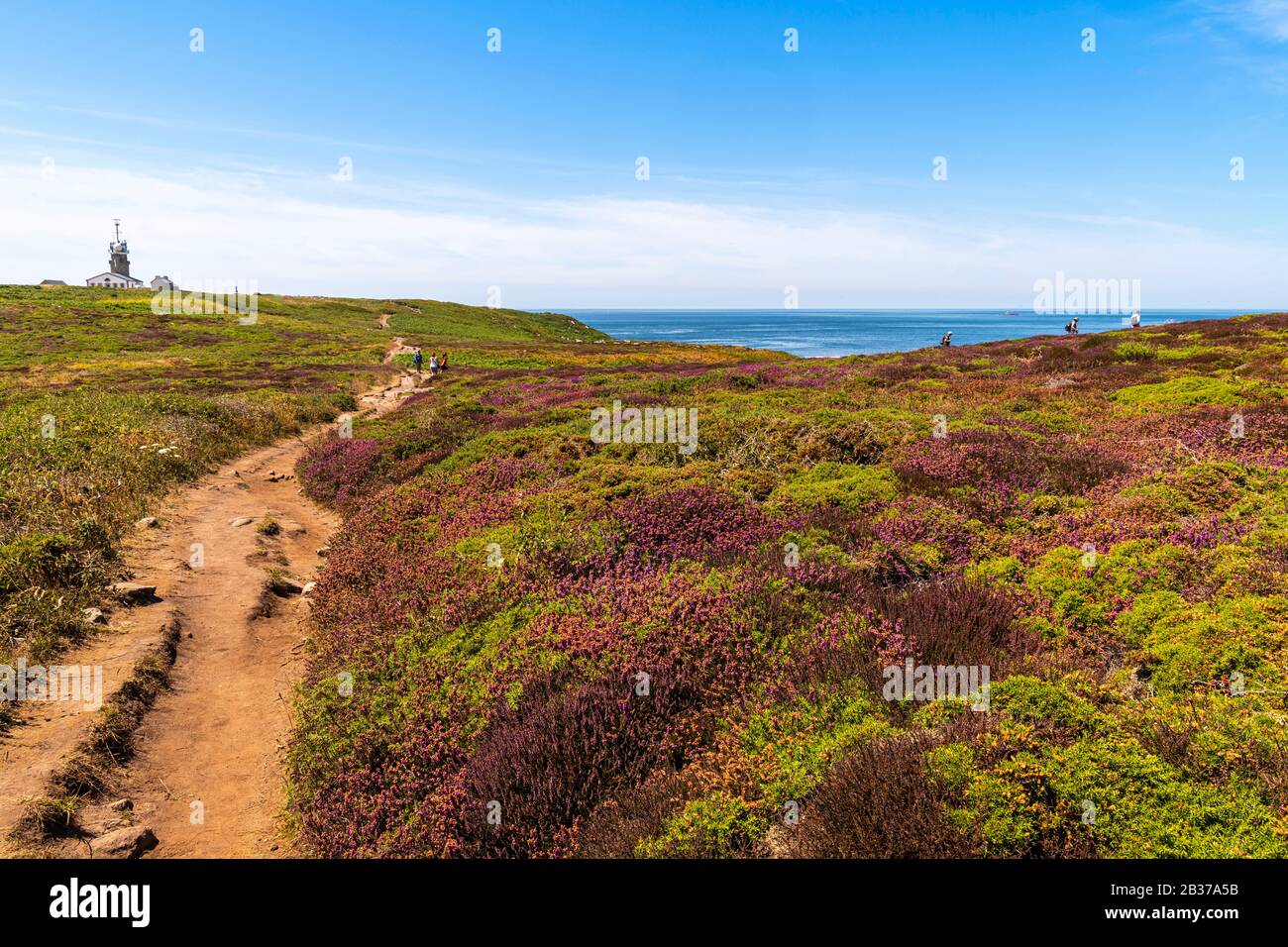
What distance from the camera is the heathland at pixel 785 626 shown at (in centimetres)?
412

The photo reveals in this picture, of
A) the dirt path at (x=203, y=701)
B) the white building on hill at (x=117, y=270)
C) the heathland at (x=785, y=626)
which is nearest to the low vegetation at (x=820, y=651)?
the heathland at (x=785, y=626)

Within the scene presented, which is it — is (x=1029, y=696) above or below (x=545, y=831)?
above

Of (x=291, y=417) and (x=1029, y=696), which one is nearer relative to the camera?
(x=1029, y=696)

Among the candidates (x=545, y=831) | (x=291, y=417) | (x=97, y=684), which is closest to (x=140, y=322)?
(x=291, y=417)

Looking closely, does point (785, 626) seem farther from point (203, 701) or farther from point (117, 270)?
point (117, 270)

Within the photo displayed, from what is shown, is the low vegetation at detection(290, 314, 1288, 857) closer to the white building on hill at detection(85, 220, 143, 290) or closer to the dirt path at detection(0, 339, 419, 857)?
the dirt path at detection(0, 339, 419, 857)

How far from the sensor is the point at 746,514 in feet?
31.0

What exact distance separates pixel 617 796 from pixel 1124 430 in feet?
A: 43.6

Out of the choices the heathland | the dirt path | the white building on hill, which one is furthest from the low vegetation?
the white building on hill

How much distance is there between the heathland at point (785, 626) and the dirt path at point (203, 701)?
0.49 m

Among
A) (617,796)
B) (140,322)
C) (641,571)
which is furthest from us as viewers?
(140,322)
